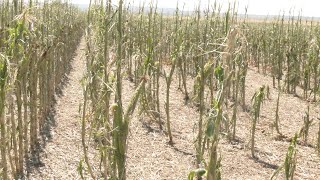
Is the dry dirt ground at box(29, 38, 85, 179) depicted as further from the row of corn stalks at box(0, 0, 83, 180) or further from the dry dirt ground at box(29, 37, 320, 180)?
the row of corn stalks at box(0, 0, 83, 180)

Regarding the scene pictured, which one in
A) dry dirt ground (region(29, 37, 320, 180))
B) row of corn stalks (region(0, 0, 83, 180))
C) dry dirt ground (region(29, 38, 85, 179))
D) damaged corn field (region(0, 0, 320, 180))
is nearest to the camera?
damaged corn field (region(0, 0, 320, 180))

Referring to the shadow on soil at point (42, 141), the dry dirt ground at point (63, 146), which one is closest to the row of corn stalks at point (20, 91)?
the shadow on soil at point (42, 141)

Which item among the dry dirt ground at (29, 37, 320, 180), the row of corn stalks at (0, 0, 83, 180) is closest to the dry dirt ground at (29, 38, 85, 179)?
the dry dirt ground at (29, 37, 320, 180)

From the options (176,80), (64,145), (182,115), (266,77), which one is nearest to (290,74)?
(266,77)

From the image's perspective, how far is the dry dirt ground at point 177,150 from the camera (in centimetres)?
378

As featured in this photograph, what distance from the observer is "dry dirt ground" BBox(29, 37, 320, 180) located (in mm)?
3777

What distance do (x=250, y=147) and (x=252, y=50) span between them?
26.0 feet

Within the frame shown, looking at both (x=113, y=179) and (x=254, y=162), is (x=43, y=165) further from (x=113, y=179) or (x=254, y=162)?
(x=254, y=162)

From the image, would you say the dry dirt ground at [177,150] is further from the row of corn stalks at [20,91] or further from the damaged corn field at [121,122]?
the row of corn stalks at [20,91]

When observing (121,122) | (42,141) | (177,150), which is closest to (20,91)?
(42,141)

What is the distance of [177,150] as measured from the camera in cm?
439

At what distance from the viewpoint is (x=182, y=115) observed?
5.87 meters

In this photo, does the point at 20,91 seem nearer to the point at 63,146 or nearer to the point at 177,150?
the point at 63,146

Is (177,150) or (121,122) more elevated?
(121,122)
